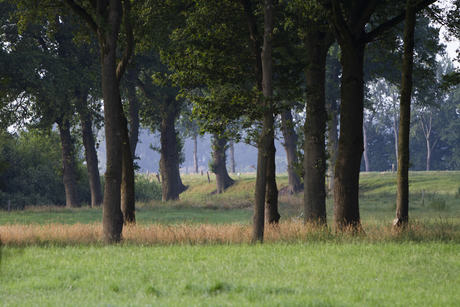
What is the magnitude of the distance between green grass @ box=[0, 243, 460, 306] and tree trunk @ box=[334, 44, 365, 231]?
2.36 m

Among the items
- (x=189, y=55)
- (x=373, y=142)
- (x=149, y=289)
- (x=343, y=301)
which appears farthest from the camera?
(x=373, y=142)

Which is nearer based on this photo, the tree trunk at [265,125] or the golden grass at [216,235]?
the golden grass at [216,235]

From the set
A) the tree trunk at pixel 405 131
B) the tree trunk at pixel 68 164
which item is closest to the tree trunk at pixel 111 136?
the tree trunk at pixel 405 131

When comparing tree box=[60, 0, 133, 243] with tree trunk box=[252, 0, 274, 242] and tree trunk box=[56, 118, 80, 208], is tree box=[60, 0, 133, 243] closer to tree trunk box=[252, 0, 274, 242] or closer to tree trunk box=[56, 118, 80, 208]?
tree trunk box=[252, 0, 274, 242]

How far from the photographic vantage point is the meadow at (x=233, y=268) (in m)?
5.93

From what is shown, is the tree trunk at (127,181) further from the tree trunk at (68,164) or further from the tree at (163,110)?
the tree at (163,110)

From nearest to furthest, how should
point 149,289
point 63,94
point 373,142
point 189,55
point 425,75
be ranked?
→ point 149,289, point 189,55, point 425,75, point 63,94, point 373,142

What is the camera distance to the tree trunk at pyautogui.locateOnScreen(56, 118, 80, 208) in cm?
2839

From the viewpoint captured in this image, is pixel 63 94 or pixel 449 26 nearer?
pixel 449 26

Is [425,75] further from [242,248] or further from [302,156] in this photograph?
[242,248]

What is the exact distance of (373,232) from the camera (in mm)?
12281

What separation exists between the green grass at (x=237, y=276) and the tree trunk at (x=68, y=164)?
19381 millimetres

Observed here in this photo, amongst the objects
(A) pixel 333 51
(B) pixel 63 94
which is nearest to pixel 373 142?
(A) pixel 333 51

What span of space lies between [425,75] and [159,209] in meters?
17.7
